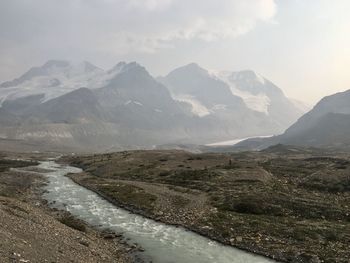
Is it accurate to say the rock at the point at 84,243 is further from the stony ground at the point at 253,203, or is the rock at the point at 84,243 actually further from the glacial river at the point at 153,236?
the stony ground at the point at 253,203

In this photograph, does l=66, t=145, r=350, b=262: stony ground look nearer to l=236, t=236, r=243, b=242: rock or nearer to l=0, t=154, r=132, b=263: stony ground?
l=236, t=236, r=243, b=242: rock

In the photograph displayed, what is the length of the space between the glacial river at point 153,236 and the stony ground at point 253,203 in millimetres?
2200

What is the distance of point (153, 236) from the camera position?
53625mm

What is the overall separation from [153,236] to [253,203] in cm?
2285

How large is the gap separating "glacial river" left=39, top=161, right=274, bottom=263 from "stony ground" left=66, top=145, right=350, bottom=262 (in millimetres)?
2200

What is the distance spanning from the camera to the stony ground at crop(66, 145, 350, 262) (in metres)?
52.1

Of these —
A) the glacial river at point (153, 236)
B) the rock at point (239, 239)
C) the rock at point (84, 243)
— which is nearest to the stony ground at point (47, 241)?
the rock at point (84, 243)

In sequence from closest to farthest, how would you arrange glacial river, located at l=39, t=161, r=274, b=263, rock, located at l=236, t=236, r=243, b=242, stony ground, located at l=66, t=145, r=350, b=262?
glacial river, located at l=39, t=161, r=274, b=263 < stony ground, located at l=66, t=145, r=350, b=262 < rock, located at l=236, t=236, r=243, b=242

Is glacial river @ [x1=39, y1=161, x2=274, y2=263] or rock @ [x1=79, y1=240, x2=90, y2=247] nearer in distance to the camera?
rock @ [x1=79, y1=240, x2=90, y2=247]

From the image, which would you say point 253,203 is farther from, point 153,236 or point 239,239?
point 153,236

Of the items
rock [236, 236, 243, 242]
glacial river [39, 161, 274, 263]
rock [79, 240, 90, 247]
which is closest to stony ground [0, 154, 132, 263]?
rock [79, 240, 90, 247]

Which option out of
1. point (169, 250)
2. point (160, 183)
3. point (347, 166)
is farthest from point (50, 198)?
point (347, 166)

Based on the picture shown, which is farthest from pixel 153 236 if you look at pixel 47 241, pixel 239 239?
pixel 47 241

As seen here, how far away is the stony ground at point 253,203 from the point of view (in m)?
52.1
